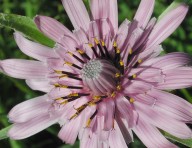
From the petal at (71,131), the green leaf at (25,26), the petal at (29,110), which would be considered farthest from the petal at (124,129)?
the green leaf at (25,26)

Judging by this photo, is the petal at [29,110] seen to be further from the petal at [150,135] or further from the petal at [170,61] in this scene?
the petal at [170,61]

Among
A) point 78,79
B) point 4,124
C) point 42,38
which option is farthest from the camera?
point 4,124

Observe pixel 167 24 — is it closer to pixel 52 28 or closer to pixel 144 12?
pixel 144 12

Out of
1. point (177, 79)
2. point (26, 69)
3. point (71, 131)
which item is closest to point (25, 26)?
point (26, 69)

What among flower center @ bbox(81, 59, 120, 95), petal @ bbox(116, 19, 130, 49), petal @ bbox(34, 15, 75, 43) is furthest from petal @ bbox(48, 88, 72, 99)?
petal @ bbox(116, 19, 130, 49)

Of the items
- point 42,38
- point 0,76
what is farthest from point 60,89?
point 0,76

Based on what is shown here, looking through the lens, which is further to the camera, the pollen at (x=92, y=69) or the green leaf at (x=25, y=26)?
the green leaf at (x=25, y=26)

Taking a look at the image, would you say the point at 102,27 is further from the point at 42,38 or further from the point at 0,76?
the point at 0,76
